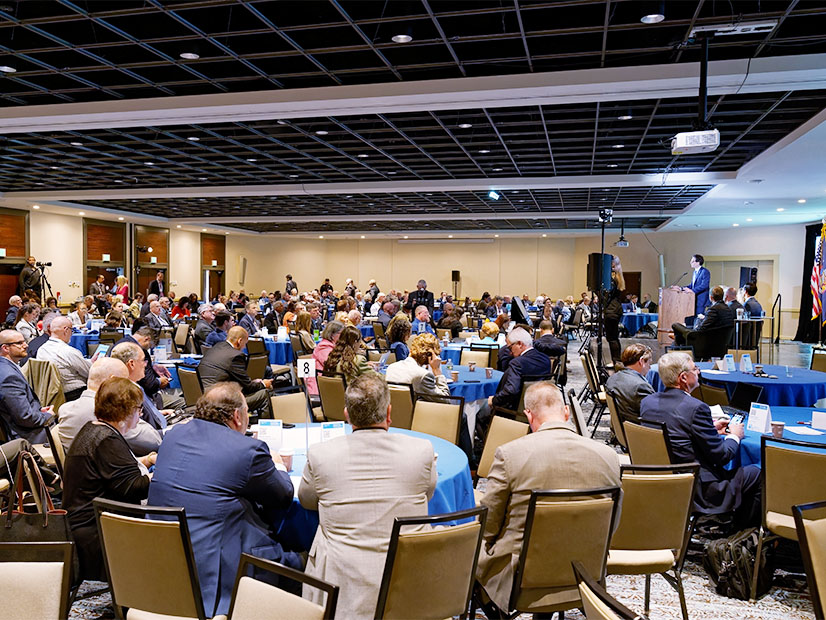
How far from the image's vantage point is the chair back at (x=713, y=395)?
5848 mm

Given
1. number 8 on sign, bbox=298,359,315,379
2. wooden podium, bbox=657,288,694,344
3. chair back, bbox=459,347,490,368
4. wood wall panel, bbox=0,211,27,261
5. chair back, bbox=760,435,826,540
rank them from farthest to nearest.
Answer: wood wall panel, bbox=0,211,27,261 → wooden podium, bbox=657,288,694,344 → chair back, bbox=459,347,490,368 → number 8 on sign, bbox=298,359,315,379 → chair back, bbox=760,435,826,540

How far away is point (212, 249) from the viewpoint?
29.8 m

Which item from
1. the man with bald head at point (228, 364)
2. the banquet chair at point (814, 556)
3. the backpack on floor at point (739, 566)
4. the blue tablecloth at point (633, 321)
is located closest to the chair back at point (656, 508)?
the banquet chair at point (814, 556)

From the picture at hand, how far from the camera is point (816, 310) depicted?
16.1m

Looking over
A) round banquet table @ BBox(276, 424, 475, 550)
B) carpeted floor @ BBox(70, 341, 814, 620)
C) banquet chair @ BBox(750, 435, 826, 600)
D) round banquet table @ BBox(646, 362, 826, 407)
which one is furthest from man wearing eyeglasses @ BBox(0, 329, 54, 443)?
round banquet table @ BBox(646, 362, 826, 407)

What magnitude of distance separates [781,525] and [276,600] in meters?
2.98

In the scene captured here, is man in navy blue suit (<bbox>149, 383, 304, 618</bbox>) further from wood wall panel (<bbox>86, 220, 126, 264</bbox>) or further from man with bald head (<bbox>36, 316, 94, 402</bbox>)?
wood wall panel (<bbox>86, 220, 126, 264</bbox>)

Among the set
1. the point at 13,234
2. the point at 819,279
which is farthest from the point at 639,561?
the point at 13,234

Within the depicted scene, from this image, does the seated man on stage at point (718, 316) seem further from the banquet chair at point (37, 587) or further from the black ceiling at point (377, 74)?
the banquet chair at point (37, 587)

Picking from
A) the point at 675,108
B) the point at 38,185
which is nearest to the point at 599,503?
the point at 675,108

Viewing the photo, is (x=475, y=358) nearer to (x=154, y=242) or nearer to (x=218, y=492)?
(x=218, y=492)

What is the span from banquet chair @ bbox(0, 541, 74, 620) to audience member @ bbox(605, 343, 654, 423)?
3.96m

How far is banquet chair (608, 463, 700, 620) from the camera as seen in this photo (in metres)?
3.01

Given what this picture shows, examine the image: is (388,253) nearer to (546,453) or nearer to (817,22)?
(817,22)
